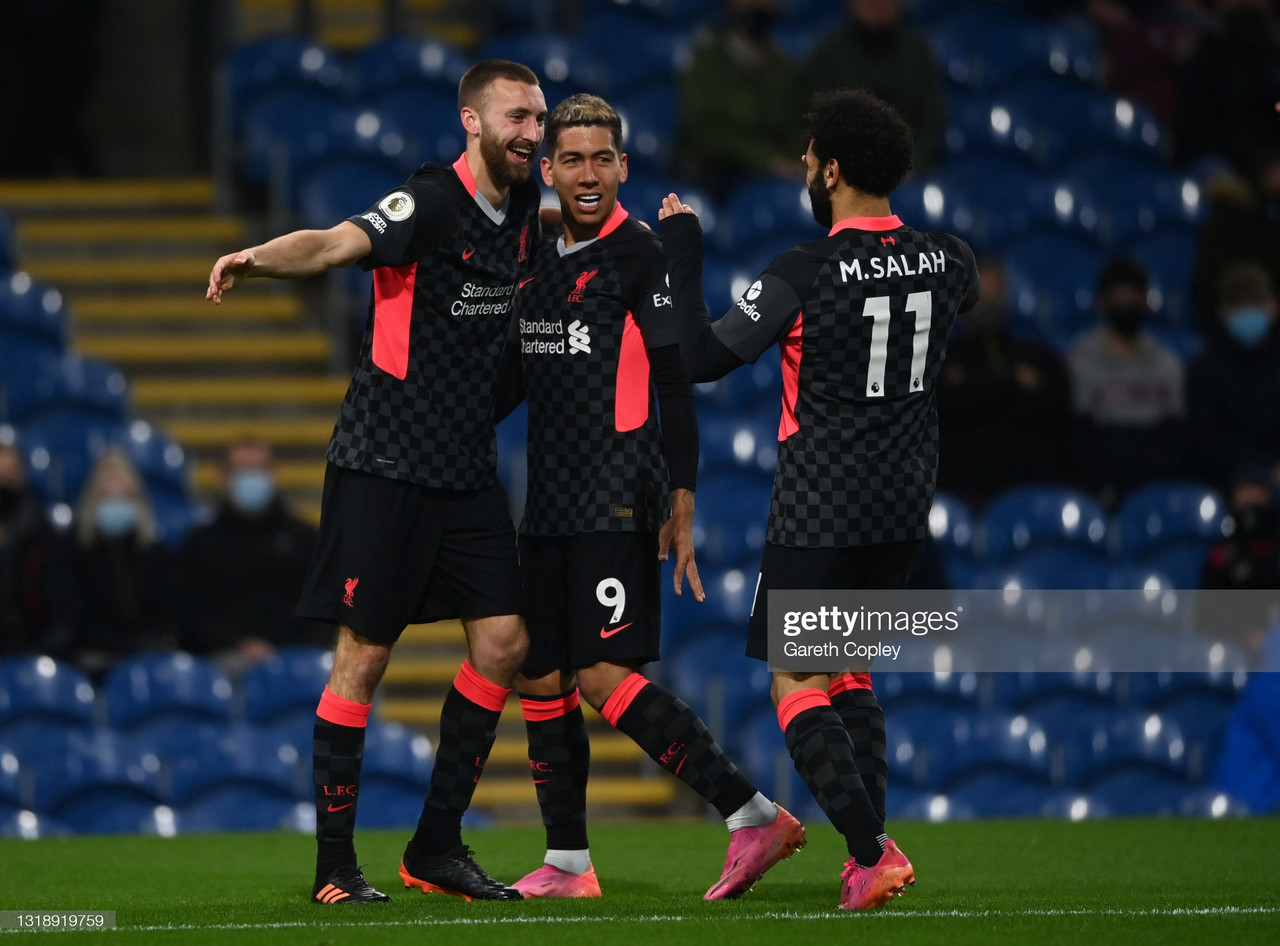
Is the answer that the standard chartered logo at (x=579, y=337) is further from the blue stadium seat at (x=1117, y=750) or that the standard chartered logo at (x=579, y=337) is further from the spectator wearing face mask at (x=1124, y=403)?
the spectator wearing face mask at (x=1124, y=403)

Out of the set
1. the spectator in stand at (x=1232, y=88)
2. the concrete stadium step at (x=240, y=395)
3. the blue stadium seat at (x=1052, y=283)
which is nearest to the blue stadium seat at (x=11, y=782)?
the concrete stadium step at (x=240, y=395)

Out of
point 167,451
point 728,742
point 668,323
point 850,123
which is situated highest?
point 850,123

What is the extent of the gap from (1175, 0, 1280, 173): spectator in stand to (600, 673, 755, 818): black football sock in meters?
8.05

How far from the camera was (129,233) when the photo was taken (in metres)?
11.3

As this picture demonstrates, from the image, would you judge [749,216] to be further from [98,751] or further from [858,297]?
[858,297]

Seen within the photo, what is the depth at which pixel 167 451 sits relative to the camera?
9688 millimetres

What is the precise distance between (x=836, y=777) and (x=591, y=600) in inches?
34.7

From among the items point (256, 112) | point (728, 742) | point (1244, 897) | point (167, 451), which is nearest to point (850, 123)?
point (1244, 897)

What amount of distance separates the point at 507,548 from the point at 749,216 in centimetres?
562

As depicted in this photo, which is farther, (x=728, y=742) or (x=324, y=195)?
(x=324, y=195)

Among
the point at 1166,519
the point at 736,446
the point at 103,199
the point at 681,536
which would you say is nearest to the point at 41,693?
the point at 736,446

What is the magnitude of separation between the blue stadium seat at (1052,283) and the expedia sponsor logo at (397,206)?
6453 mm

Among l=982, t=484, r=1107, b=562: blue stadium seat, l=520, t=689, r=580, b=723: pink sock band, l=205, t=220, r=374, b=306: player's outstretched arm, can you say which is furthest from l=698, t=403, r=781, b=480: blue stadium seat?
l=205, t=220, r=374, b=306: player's outstretched arm

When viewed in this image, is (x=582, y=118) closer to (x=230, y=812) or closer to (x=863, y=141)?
(x=863, y=141)
